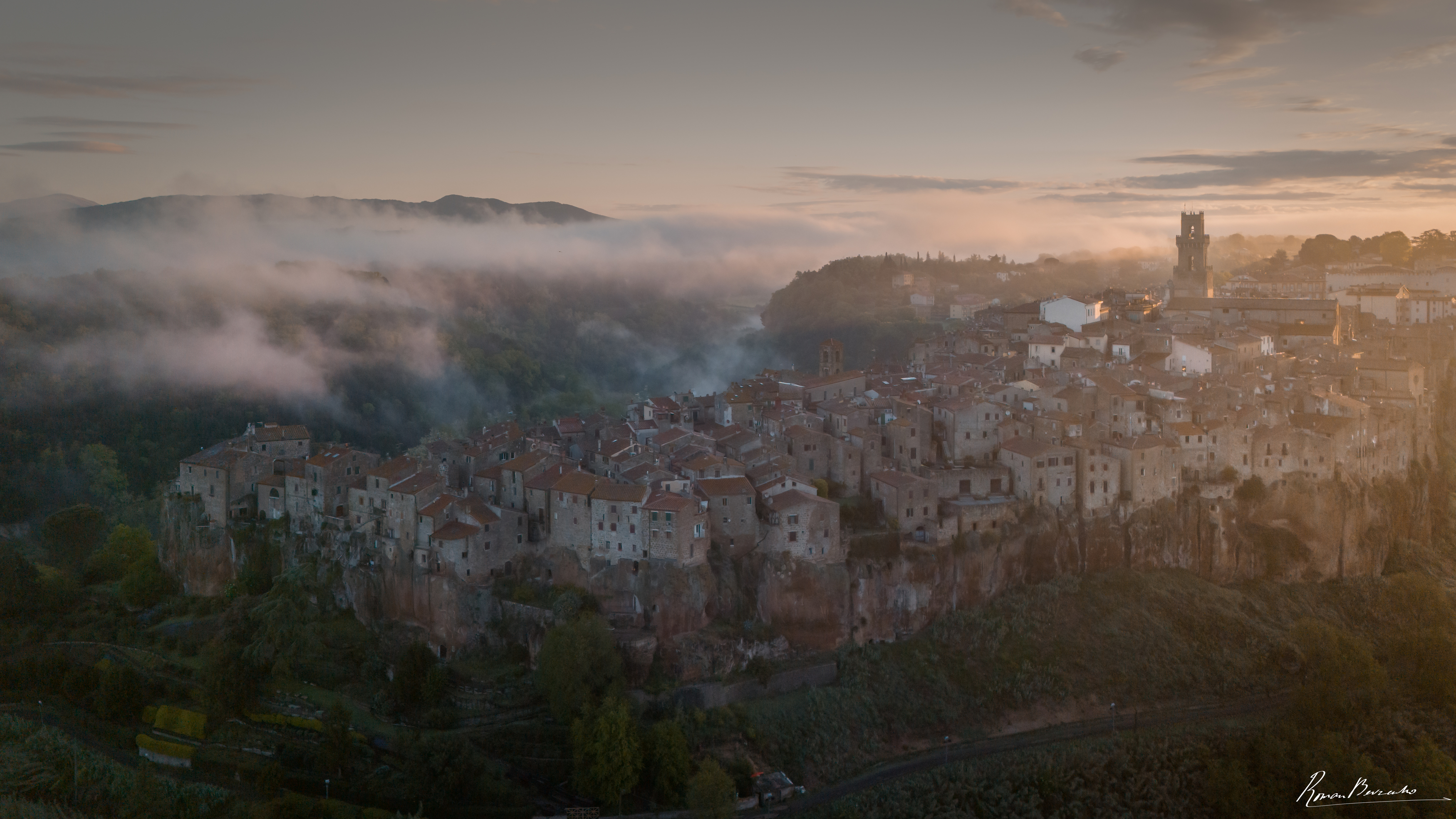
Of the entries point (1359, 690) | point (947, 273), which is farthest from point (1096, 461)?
point (947, 273)

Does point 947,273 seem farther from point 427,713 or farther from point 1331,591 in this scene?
point 427,713

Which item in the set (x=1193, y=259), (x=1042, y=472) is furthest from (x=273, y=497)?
(x=1193, y=259)

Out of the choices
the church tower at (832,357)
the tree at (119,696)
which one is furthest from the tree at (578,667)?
the church tower at (832,357)

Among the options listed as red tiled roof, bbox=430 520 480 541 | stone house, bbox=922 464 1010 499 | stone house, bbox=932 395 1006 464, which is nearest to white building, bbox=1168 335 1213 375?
stone house, bbox=932 395 1006 464

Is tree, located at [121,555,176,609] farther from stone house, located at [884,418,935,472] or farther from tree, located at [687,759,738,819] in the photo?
stone house, located at [884,418,935,472]

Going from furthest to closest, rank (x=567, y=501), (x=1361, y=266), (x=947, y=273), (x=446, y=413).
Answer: (x=947, y=273) → (x=1361, y=266) → (x=446, y=413) → (x=567, y=501)

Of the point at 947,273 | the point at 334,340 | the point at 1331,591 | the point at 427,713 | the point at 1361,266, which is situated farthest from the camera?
the point at 947,273

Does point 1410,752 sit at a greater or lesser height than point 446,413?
lesser

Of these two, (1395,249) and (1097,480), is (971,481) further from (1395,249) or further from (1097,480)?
(1395,249)
